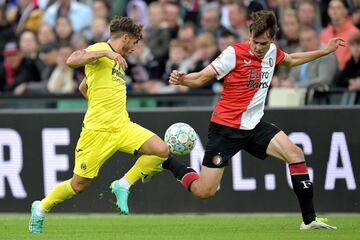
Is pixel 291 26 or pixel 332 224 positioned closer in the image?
pixel 332 224

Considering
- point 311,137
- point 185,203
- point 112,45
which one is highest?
A: point 112,45

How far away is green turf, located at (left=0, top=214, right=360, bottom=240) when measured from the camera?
1094 cm

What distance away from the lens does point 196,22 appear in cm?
1941

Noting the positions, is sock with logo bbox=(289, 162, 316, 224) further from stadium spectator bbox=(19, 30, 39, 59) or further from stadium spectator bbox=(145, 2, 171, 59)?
stadium spectator bbox=(19, 30, 39, 59)

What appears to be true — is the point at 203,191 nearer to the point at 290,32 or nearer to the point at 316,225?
the point at 316,225

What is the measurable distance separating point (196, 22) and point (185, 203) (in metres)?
5.50

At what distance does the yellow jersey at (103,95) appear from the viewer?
38.2ft

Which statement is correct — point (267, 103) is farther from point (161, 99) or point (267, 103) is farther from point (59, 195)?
point (59, 195)

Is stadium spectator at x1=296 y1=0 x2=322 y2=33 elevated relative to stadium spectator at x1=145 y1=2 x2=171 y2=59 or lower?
elevated

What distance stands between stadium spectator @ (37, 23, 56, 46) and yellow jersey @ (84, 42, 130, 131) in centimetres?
819

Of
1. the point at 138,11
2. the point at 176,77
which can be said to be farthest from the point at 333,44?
the point at 138,11

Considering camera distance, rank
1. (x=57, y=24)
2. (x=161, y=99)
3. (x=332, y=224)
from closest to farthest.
A: (x=332, y=224), (x=161, y=99), (x=57, y=24)

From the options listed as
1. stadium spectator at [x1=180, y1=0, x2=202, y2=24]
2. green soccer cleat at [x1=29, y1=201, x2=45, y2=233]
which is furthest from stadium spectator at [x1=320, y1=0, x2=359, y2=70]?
green soccer cleat at [x1=29, y1=201, x2=45, y2=233]

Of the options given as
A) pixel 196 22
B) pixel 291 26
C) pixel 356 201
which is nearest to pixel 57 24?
pixel 196 22
